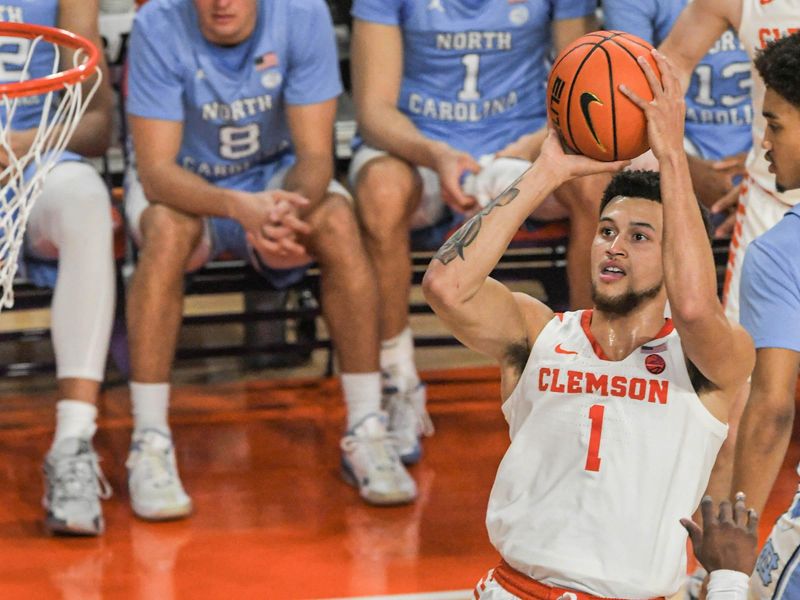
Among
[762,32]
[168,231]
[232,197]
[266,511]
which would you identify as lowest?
[266,511]

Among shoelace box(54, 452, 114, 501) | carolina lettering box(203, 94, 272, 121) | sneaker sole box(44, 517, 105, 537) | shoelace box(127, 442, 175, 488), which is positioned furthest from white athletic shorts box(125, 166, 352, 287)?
sneaker sole box(44, 517, 105, 537)

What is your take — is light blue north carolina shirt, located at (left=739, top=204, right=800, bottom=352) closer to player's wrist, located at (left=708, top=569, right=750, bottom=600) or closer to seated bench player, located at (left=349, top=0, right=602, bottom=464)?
player's wrist, located at (left=708, top=569, right=750, bottom=600)

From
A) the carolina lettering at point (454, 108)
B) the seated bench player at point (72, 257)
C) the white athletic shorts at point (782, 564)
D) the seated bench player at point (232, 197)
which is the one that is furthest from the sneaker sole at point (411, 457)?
the white athletic shorts at point (782, 564)

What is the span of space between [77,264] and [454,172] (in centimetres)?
127

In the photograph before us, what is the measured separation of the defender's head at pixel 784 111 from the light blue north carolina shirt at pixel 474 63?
171 centimetres

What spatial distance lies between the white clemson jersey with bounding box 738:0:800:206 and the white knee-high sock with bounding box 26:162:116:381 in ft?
6.86

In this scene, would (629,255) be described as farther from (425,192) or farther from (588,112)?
(425,192)

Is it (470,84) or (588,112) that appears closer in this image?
(588,112)

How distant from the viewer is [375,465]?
15.3 ft

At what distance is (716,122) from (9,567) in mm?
2916

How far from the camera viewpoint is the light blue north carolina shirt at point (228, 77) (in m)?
4.71

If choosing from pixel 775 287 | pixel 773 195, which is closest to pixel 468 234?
pixel 775 287

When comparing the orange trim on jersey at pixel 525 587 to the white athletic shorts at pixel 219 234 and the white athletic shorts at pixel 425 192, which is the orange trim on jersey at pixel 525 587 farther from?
the white athletic shorts at pixel 425 192

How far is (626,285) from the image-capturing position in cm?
291
